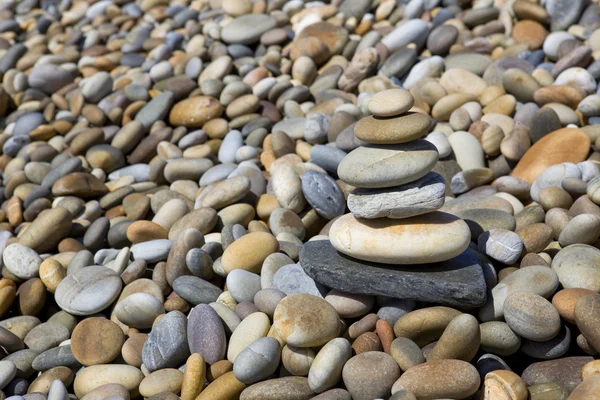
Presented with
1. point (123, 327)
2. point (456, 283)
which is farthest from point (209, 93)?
point (456, 283)

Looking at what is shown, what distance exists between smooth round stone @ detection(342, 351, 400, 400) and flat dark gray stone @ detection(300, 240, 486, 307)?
0.30m

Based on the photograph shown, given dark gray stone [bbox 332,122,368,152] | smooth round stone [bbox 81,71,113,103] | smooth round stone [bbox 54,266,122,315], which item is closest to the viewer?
smooth round stone [bbox 54,266,122,315]

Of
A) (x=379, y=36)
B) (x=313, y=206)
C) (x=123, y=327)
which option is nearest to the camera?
(x=123, y=327)

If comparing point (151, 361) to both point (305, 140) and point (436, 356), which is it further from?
point (305, 140)

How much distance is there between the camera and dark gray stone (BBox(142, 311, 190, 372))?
251 cm

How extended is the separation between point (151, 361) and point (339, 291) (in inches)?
32.7

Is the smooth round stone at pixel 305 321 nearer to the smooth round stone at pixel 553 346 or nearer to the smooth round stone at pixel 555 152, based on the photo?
the smooth round stone at pixel 553 346

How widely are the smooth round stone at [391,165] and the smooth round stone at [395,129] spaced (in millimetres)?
44

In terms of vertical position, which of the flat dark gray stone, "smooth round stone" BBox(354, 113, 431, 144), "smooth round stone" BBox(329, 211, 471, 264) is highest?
"smooth round stone" BBox(354, 113, 431, 144)

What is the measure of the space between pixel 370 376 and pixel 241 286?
797 millimetres

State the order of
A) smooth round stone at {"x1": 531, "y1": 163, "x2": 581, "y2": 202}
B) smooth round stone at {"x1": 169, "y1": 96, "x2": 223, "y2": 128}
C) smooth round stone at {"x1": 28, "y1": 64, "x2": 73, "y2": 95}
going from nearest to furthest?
smooth round stone at {"x1": 531, "y1": 163, "x2": 581, "y2": 202} → smooth round stone at {"x1": 169, "y1": 96, "x2": 223, "y2": 128} → smooth round stone at {"x1": 28, "y1": 64, "x2": 73, "y2": 95}

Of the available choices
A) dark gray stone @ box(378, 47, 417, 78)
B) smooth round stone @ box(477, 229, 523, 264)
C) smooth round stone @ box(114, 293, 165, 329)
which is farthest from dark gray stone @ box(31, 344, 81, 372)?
dark gray stone @ box(378, 47, 417, 78)

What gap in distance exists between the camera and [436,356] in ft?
7.42

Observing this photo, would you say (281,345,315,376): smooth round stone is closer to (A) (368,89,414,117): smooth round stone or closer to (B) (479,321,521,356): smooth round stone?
(B) (479,321,521,356): smooth round stone
